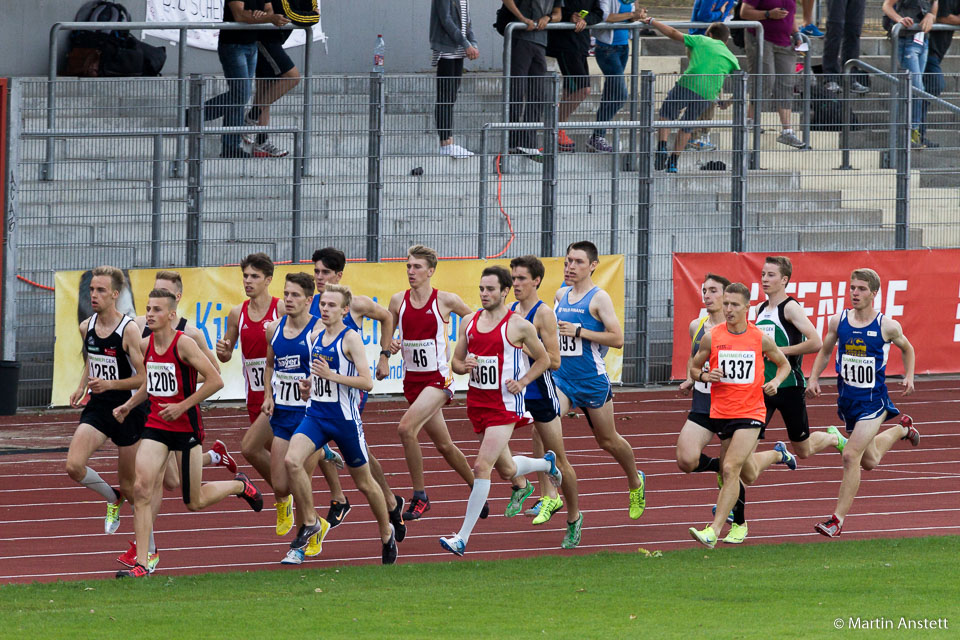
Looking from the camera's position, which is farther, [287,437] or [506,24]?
[506,24]

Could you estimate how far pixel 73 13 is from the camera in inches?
894

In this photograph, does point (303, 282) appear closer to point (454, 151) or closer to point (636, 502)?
point (636, 502)

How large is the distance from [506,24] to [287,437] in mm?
10470

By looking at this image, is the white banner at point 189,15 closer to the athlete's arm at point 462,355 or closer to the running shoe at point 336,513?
the athlete's arm at point 462,355

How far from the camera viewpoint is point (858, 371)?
11.5 m

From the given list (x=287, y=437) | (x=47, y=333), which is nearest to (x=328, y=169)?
(x=47, y=333)

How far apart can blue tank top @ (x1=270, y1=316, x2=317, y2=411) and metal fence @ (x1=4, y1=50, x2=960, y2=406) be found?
6564 millimetres

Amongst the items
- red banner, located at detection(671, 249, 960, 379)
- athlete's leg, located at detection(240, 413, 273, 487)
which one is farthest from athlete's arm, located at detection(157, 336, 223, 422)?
red banner, located at detection(671, 249, 960, 379)

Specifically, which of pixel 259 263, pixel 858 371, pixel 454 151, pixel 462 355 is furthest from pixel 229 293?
pixel 858 371

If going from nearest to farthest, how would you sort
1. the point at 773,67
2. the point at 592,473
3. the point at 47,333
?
1. the point at 592,473
2. the point at 47,333
3. the point at 773,67

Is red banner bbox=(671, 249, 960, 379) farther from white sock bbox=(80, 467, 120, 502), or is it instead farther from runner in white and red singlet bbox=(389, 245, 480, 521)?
white sock bbox=(80, 467, 120, 502)

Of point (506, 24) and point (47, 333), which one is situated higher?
point (506, 24)

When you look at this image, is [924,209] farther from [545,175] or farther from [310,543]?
[310,543]

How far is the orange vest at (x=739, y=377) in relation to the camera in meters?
10.8
